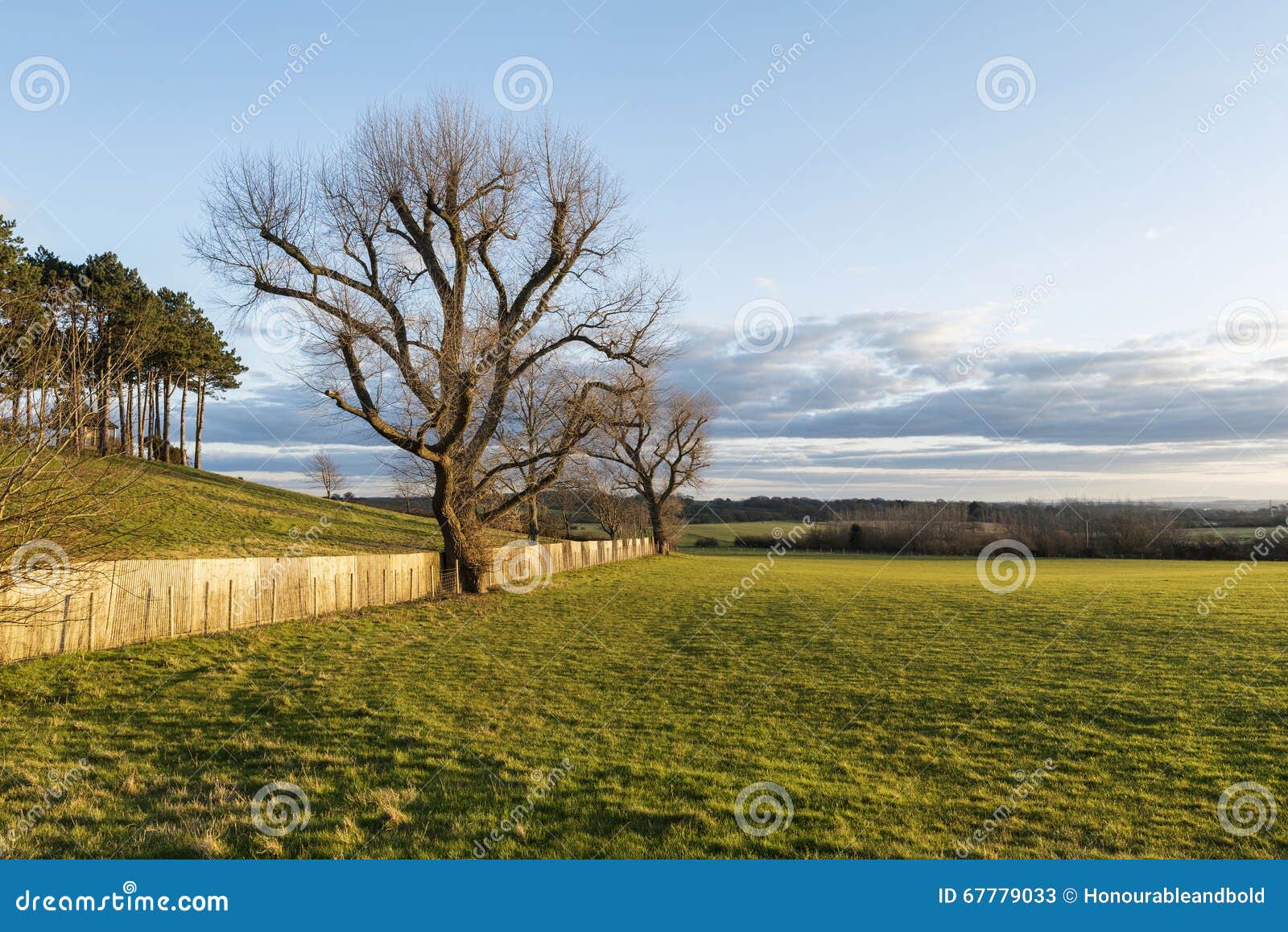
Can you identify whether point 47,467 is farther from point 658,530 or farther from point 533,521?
point 658,530

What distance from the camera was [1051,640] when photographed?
15.7 meters

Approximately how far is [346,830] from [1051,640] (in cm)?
1536

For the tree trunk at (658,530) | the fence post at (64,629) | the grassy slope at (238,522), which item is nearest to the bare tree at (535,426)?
the grassy slope at (238,522)

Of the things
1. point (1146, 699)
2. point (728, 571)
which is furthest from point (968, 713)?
point (728, 571)

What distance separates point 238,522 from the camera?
32375 mm

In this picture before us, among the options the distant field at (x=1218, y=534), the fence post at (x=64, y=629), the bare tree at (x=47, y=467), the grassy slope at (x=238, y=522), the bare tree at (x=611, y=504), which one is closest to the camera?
the bare tree at (x=47, y=467)

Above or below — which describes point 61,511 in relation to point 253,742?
above

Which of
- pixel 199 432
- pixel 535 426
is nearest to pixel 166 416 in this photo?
pixel 199 432

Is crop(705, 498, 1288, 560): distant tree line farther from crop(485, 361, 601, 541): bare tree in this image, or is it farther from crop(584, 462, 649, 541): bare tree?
crop(485, 361, 601, 541): bare tree

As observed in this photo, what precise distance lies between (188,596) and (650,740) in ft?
34.2

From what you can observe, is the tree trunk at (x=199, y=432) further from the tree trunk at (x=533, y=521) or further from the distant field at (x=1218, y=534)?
the distant field at (x=1218, y=534)

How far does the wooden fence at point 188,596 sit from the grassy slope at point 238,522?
0.84m

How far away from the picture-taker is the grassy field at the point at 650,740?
5.58 metres

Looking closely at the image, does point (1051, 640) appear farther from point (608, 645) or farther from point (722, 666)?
point (608, 645)
